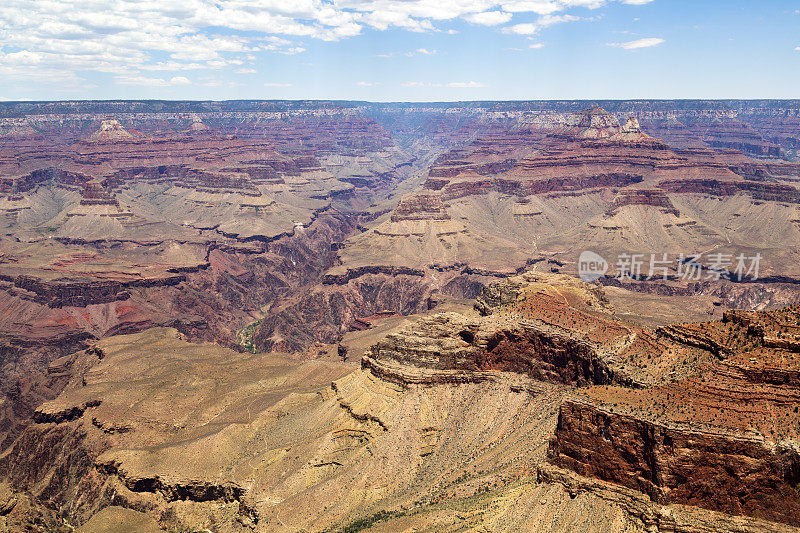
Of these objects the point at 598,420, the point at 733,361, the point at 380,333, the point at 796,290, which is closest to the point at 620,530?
the point at 598,420

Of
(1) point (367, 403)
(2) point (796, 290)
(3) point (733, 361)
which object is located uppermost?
(3) point (733, 361)

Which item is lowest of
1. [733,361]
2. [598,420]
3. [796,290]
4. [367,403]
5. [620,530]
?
[796,290]

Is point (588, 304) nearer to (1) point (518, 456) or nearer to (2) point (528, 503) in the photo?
(1) point (518, 456)

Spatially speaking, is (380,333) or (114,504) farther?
(380,333)

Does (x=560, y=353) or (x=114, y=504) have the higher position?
(x=560, y=353)

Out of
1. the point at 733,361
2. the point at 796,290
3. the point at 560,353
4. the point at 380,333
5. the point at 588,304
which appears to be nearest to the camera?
the point at 733,361

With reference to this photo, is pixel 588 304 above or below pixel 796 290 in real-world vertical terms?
above

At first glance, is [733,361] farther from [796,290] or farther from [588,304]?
[796,290]

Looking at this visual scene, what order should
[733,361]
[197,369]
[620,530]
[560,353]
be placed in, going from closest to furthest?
[620,530] < [733,361] < [560,353] < [197,369]

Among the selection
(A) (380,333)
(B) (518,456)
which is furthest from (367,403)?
(A) (380,333)
